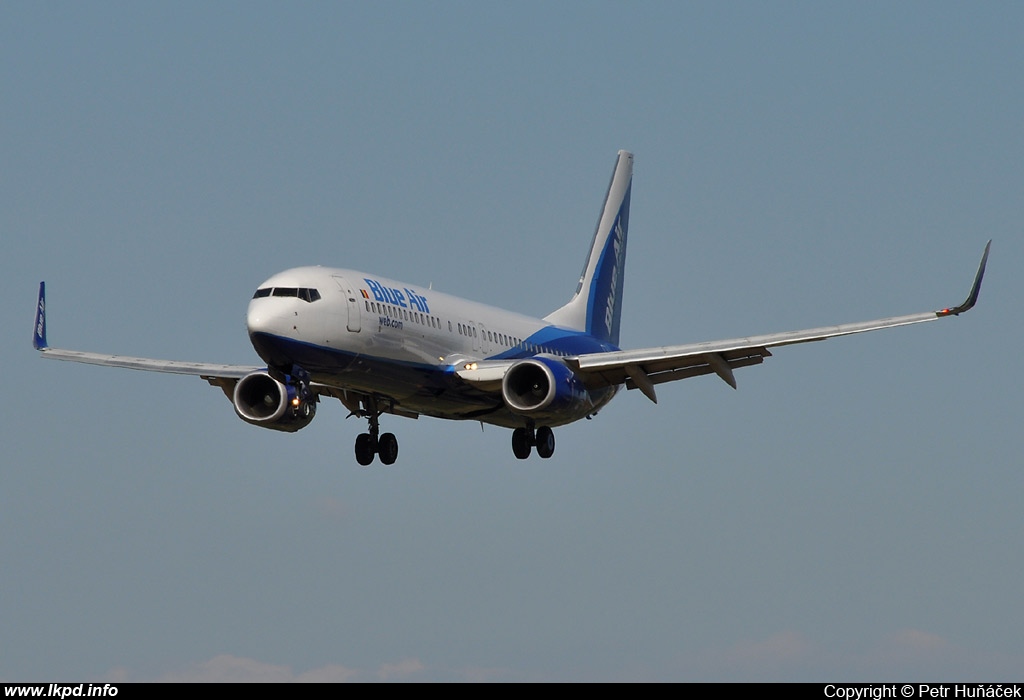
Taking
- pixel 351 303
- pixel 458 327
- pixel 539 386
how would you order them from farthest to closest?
pixel 458 327, pixel 539 386, pixel 351 303

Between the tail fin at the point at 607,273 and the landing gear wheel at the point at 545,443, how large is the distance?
7613mm

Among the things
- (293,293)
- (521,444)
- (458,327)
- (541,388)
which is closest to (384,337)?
(293,293)

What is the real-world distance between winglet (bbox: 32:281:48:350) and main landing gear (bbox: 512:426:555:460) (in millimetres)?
14980

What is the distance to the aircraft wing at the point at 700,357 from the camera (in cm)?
4778

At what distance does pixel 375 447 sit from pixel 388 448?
41 cm

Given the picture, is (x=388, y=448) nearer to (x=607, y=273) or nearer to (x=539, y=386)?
(x=539, y=386)

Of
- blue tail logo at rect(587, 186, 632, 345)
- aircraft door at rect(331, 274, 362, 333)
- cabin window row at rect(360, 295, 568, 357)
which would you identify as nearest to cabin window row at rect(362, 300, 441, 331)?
cabin window row at rect(360, 295, 568, 357)

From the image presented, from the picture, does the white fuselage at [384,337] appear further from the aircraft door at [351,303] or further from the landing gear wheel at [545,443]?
the landing gear wheel at [545,443]

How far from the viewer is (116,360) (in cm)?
5481

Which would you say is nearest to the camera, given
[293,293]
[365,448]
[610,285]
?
[293,293]

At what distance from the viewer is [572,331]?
59.9 meters

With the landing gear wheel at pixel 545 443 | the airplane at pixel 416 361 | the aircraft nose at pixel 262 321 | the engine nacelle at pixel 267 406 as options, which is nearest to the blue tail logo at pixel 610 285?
the airplane at pixel 416 361
